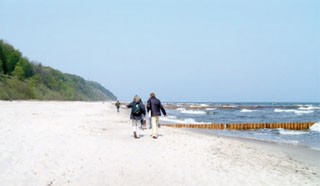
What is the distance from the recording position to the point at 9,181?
7.37 m

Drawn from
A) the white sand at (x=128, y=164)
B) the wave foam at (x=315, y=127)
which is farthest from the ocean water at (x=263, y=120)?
the white sand at (x=128, y=164)

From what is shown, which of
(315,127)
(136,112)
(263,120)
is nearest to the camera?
(136,112)

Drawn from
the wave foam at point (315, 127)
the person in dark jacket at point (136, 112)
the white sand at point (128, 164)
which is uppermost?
the person in dark jacket at point (136, 112)

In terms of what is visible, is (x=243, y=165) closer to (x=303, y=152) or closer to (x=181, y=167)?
(x=181, y=167)

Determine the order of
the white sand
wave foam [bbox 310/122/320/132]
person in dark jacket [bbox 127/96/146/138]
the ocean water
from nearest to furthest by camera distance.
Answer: the white sand
person in dark jacket [bbox 127/96/146/138]
the ocean water
wave foam [bbox 310/122/320/132]

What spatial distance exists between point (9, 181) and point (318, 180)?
7.68m

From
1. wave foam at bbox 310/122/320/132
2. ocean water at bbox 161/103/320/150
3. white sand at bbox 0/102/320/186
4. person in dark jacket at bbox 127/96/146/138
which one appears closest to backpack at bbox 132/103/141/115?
person in dark jacket at bbox 127/96/146/138

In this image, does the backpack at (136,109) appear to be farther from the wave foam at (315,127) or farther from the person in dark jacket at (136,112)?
the wave foam at (315,127)

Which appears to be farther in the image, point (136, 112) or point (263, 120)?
point (263, 120)

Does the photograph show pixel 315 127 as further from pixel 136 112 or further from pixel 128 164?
pixel 128 164

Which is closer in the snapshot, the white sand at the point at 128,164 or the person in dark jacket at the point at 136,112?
the white sand at the point at 128,164

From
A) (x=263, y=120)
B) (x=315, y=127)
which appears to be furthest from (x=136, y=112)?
(x=263, y=120)

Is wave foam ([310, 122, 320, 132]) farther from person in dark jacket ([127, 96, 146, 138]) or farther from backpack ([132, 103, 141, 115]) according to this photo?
backpack ([132, 103, 141, 115])

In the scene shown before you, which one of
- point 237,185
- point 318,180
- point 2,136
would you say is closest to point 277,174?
point 318,180
